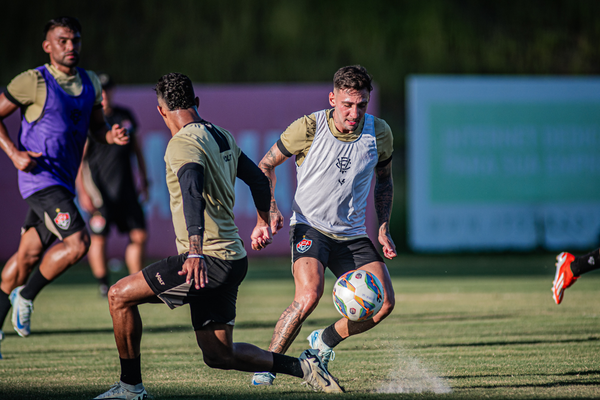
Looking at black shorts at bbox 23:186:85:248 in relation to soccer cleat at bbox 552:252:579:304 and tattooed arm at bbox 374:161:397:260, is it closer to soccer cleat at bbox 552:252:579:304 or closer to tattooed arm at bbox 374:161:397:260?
tattooed arm at bbox 374:161:397:260

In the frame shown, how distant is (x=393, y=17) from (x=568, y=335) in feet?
42.1

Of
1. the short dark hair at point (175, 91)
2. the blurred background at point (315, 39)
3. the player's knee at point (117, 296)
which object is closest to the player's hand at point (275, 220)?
the short dark hair at point (175, 91)

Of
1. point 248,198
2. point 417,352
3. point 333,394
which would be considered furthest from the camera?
point 248,198

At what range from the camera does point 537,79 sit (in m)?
16.3

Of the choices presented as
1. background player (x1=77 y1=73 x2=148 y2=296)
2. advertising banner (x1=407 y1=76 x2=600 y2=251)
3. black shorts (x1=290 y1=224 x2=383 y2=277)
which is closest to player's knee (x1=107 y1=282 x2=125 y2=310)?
black shorts (x1=290 y1=224 x2=383 y2=277)

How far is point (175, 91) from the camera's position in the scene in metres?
4.39

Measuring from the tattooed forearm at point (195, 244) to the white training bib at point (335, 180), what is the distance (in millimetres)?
1533

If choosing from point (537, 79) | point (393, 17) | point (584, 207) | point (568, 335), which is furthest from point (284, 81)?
point (568, 335)

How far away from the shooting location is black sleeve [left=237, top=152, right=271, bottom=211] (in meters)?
4.64

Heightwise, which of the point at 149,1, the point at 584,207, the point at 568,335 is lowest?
the point at 584,207

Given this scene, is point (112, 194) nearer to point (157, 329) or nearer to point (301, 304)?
point (157, 329)

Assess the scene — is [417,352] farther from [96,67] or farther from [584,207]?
[96,67]

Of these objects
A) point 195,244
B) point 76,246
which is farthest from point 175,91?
point 76,246

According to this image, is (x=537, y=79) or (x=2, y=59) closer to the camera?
(x=537, y=79)
